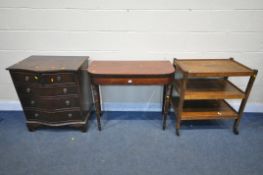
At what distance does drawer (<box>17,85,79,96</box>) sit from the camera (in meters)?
1.74

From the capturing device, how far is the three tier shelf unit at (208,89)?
5.35 ft

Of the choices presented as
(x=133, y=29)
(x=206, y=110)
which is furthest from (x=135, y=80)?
(x=206, y=110)

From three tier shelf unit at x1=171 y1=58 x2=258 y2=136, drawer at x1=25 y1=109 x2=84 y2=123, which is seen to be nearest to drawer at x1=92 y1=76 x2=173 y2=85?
three tier shelf unit at x1=171 y1=58 x2=258 y2=136

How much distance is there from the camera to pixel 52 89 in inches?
68.6

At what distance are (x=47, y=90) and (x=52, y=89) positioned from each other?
51 millimetres

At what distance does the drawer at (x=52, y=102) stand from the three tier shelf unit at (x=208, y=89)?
3.54ft

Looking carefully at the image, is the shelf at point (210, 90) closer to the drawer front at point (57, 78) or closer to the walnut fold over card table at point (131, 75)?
the walnut fold over card table at point (131, 75)

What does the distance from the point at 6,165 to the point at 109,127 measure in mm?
1034

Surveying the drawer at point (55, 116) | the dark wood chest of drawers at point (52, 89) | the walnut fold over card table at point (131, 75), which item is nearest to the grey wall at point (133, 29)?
the dark wood chest of drawers at point (52, 89)

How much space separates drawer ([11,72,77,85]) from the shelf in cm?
112

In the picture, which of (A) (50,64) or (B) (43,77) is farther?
(A) (50,64)

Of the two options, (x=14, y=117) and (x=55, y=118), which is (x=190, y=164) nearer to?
(x=55, y=118)

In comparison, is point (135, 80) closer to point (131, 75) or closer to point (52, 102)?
point (131, 75)

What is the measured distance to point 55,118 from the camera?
190cm
